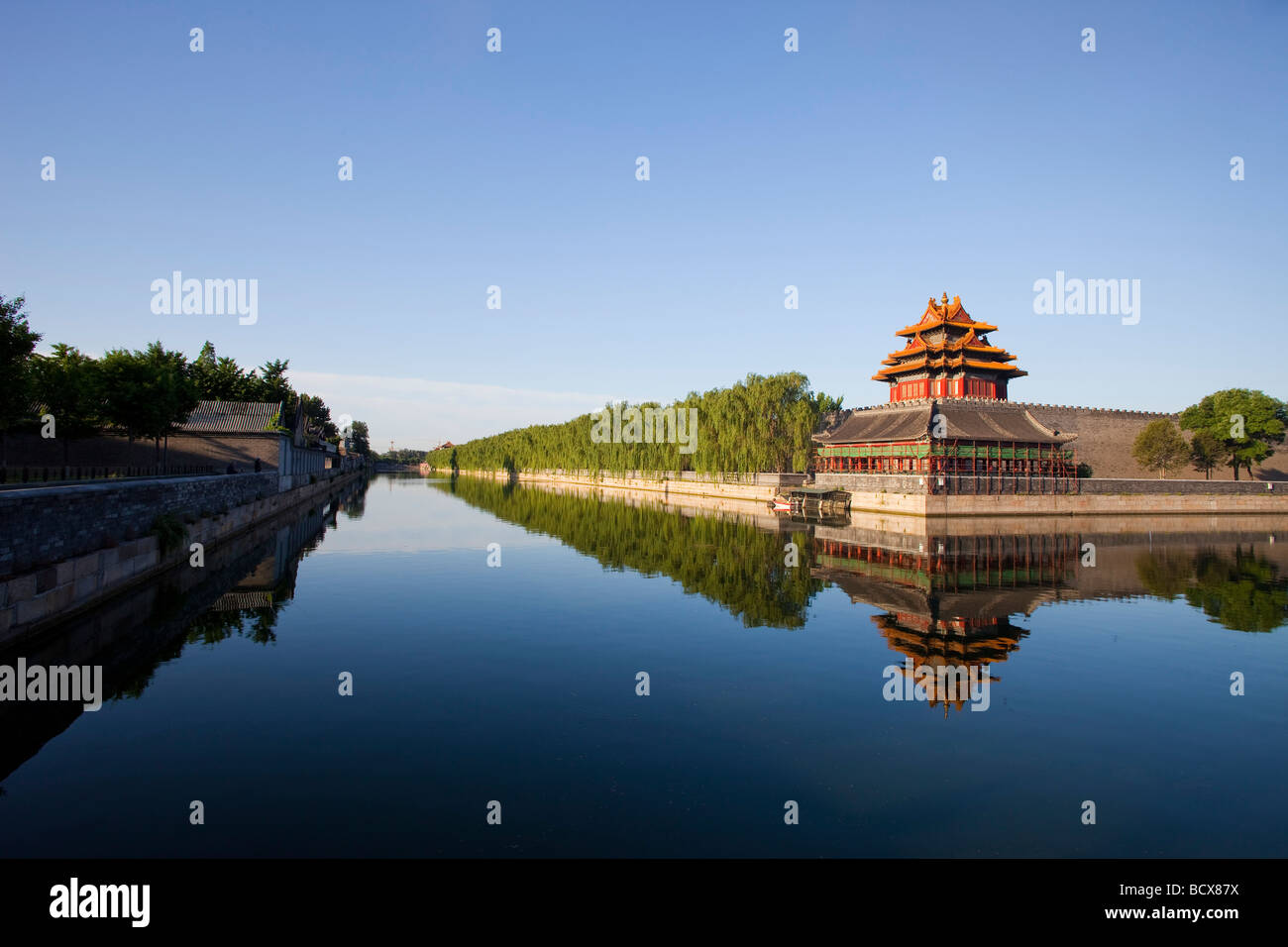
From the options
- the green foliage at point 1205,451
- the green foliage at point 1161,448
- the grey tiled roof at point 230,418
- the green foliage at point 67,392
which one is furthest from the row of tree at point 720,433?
the green foliage at point 67,392

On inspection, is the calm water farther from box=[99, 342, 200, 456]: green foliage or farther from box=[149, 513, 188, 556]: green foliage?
box=[99, 342, 200, 456]: green foliage

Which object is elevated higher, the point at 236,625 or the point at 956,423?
the point at 956,423

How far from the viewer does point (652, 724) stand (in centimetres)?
972

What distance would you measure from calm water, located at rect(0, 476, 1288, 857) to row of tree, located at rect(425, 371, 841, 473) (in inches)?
1513

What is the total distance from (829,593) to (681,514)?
27.8 meters

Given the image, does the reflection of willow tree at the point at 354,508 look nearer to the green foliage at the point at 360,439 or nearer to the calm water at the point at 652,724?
the calm water at the point at 652,724

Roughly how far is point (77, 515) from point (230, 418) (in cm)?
3765

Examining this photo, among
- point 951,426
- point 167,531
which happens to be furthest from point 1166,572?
point 167,531

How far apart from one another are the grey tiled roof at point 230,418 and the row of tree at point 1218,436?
213ft

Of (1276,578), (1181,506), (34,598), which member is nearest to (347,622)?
(34,598)

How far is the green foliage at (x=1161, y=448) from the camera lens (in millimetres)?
52812

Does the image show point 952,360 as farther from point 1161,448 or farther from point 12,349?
point 12,349
